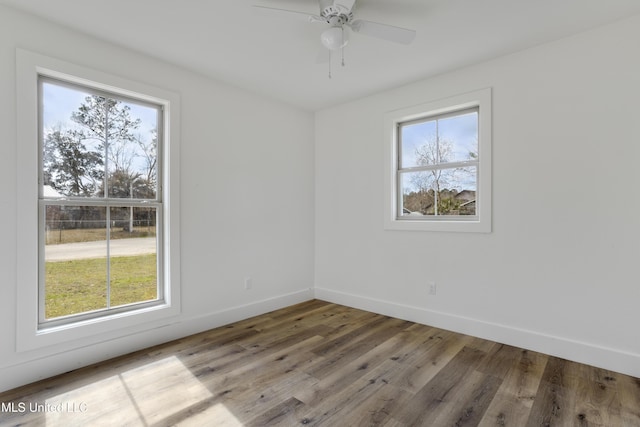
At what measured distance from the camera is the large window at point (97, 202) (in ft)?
7.63

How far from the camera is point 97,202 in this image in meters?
2.52

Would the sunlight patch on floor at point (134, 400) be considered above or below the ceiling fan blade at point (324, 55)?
below

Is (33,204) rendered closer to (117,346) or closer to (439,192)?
(117,346)

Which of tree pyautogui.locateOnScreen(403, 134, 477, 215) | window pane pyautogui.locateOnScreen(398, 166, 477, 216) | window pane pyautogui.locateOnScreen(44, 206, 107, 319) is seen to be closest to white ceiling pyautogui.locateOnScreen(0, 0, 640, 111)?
tree pyautogui.locateOnScreen(403, 134, 477, 215)

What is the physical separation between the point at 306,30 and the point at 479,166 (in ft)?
6.42

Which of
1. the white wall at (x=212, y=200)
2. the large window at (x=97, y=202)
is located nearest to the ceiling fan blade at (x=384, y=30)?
the white wall at (x=212, y=200)

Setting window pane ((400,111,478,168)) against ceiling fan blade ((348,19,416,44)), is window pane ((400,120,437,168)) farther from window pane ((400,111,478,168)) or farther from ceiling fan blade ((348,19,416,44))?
ceiling fan blade ((348,19,416,44))

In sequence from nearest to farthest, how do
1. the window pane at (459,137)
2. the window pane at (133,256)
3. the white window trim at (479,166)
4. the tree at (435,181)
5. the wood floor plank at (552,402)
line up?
the wood floor plank at (552,402), the window pane at (133,256), the white window trim at (479,166), the window pane at (459,137), the tree at (435,181)

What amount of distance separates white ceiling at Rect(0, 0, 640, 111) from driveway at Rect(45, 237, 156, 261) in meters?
1.63

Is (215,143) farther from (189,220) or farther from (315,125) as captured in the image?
(315,125)

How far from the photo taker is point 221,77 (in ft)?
10.4

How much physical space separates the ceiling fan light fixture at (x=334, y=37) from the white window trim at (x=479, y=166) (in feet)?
4.91

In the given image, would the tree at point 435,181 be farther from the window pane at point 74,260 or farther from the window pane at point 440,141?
the window pane at point 74,260

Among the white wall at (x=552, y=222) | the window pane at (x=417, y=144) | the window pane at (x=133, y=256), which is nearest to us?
the white wall at (x=552, y=222)
